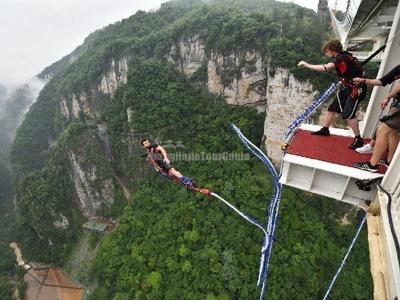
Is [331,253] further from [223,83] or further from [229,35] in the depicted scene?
[229,35]

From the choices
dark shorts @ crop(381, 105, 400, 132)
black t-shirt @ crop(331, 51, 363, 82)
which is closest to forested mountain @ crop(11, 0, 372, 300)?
black t-shirt @ crop(331, 51, 363, 82)

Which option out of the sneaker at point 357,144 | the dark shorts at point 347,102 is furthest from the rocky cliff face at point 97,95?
the sneaker at point 357,144

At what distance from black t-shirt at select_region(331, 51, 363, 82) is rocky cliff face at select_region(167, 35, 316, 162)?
21.0 metres

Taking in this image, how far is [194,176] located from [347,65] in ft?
84.2

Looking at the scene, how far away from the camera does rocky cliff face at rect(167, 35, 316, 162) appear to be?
1069 inches

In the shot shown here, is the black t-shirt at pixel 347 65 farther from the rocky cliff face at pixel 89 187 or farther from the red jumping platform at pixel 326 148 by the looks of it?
the rocky cliff face at pixel 89 187

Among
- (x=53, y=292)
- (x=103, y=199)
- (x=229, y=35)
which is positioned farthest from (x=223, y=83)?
(x=53, y=292)

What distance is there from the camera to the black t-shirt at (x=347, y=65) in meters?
6.14

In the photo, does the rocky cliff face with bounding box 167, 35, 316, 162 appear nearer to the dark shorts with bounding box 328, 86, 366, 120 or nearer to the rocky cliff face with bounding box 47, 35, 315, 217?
the rocky cliff face with bounding box 47, 35, 315, 217

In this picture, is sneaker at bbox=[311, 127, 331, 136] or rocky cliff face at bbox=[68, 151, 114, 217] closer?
sneaker at bbox=[311, 127, 331, 136]

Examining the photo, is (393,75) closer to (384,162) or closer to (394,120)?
(394,120)

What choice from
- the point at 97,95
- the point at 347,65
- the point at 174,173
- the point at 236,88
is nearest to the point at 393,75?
the point at 347,65

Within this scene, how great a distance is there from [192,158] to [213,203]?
789cm

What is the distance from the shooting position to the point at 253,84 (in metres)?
34.8
